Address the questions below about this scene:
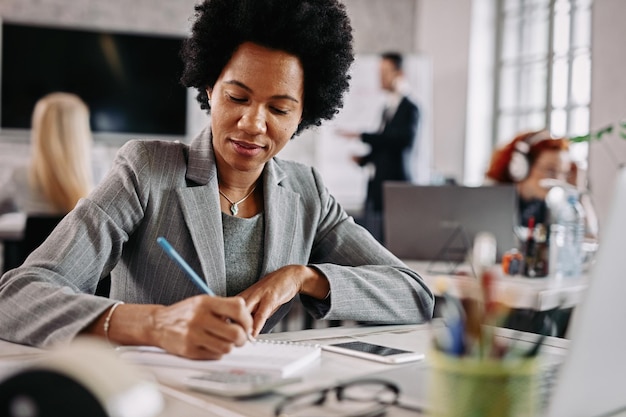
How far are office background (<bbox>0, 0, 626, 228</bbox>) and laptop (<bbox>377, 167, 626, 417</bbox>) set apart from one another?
427 centimetres

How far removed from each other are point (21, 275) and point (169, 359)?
31 centimetres

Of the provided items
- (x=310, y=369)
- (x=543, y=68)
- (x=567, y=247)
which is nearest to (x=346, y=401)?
(x=310, y=369)

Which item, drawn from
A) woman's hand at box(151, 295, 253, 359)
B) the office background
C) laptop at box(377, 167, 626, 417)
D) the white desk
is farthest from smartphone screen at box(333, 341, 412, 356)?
the office background

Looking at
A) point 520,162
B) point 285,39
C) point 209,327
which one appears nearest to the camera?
point 209,327

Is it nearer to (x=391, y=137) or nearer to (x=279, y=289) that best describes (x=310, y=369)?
(x=279, y=289)

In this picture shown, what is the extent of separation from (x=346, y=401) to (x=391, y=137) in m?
4.91

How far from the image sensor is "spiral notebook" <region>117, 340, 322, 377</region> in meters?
0.98

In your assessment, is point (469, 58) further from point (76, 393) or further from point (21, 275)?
point (76, 393)

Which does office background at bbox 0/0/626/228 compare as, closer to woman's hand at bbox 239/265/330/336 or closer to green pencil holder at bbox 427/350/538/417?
woman's hand at bbox 239/265/330/336

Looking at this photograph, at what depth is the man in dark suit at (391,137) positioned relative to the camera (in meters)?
5.67

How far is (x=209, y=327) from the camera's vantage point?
974 millimetres

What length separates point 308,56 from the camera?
149cm

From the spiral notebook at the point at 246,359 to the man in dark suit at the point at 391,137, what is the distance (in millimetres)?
4558

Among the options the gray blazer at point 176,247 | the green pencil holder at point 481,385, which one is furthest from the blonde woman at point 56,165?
the green pencil holder at point 481,385
